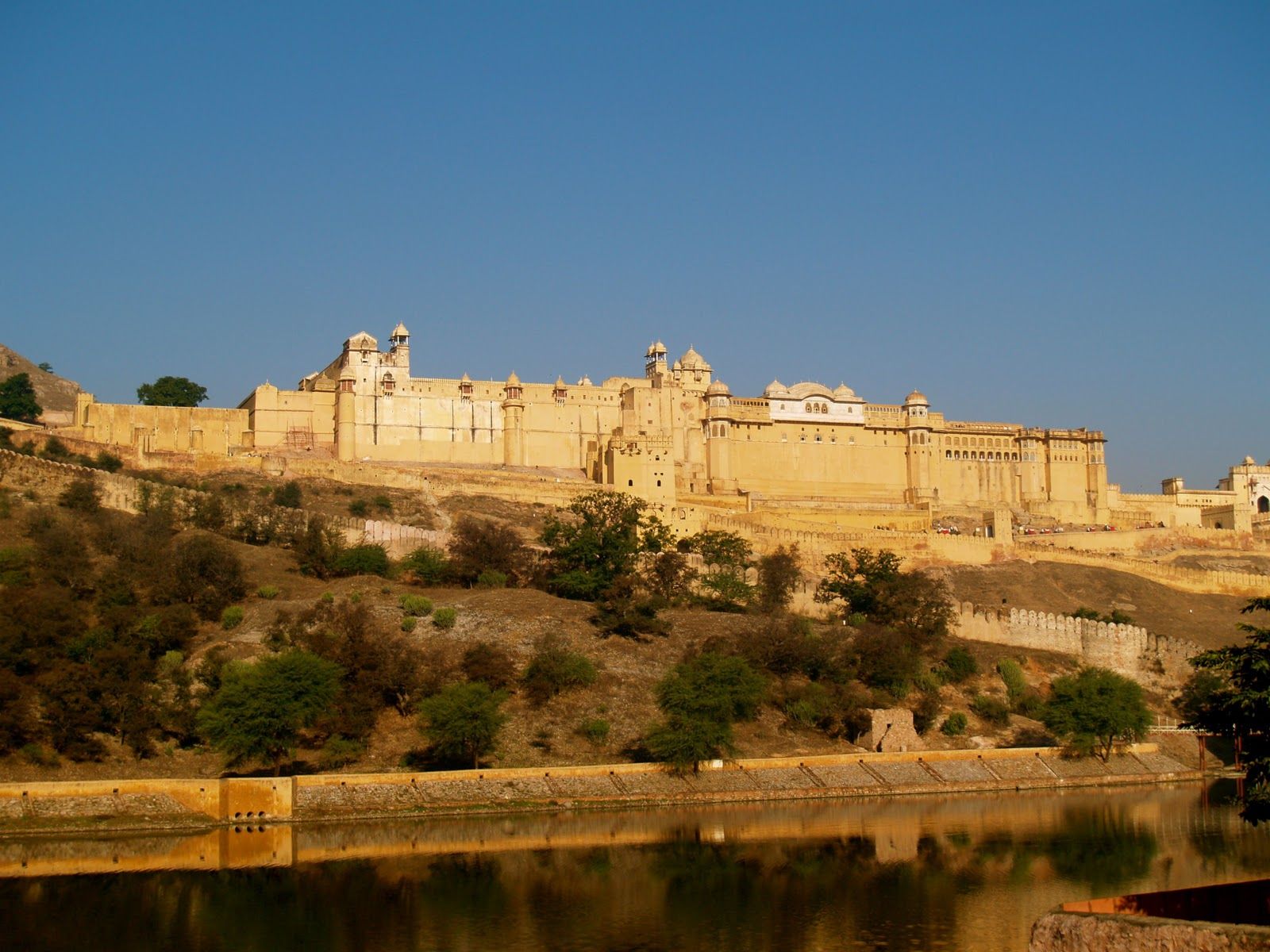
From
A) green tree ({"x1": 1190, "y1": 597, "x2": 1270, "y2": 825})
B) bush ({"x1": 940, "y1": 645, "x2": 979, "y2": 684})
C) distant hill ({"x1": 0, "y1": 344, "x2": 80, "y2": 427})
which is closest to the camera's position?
green tree ({"x1": 1190, "y1": 597, "x2": 1270, "y2": 825})

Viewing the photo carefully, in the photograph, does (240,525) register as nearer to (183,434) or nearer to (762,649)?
(183,434)

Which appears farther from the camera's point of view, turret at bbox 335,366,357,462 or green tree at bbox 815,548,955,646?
turret at bbox 335,366,357,462

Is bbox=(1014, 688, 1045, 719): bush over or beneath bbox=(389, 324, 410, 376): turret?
beneath

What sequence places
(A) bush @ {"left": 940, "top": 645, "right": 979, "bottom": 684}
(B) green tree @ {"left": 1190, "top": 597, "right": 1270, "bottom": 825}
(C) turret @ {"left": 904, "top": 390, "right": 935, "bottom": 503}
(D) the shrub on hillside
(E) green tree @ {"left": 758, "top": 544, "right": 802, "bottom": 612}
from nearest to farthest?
1. (B) green tree @ {"left": 1190, "top": 597, "right": 1270, "bottom": 825}
2. (A) bush @ {"left": 940, "top": 645, "right": 979, "bottom": 684}
3. (D) the shrub on hillside
4. (E) green tree @ {"left": 758, "top": 544, "right": 802, "bottom": 612}
5. (C) turret @ {"left": 904, "top": 390, "right": 935, "bottom": 503}

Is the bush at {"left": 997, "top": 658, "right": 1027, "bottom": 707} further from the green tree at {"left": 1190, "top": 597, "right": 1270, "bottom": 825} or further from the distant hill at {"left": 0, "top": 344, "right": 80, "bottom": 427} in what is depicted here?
the distant hill at {"left": 0, "top": 344, "right": 80, "bottom": 427}

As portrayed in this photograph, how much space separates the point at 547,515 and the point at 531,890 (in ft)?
119

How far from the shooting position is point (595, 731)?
36.1 m

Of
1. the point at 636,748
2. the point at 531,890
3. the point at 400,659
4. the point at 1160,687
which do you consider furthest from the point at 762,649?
the point at 531,890

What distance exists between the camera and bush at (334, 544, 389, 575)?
4700 centimetres

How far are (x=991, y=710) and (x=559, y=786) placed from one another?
15156mm

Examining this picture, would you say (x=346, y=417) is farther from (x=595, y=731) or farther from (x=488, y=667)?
(x=595, y=731)

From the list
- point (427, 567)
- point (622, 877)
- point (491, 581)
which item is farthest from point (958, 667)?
point (622, 877)

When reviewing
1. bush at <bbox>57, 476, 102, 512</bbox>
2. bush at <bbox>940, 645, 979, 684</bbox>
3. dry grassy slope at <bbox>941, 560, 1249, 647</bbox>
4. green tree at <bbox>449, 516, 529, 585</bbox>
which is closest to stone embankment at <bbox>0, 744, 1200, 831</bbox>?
bush at <bbox>940, 645, 979, 684</bbox>

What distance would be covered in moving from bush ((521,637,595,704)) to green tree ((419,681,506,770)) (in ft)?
9.81
